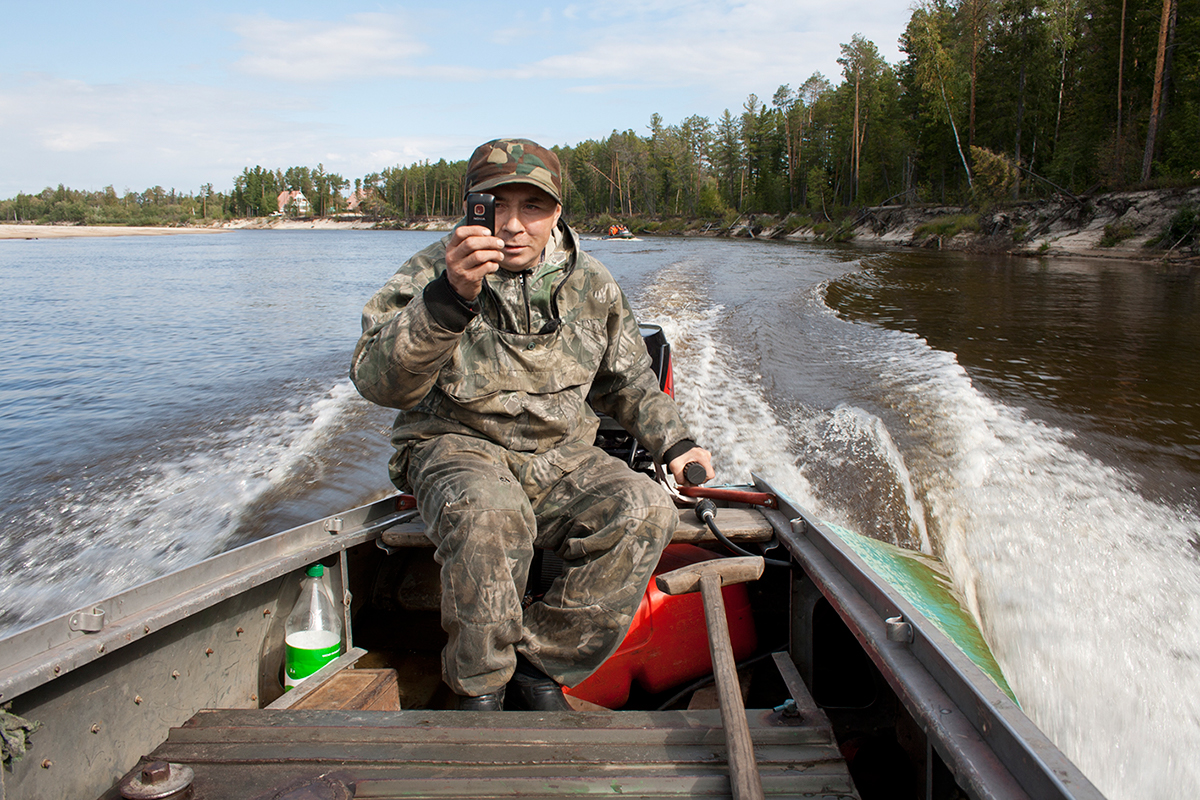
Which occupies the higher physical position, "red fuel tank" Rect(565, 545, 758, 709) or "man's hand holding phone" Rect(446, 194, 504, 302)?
"man's hand holding phone" Rect(446, 194, 504, 302)

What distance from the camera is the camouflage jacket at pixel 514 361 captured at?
234 cm

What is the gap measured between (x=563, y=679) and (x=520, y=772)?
21.2 inches

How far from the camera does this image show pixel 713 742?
1884mm

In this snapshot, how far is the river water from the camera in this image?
149 inches

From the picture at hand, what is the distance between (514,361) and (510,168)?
643 millimetres

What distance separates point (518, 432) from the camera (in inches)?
104

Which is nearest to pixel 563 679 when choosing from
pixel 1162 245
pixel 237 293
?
pixel 237 293

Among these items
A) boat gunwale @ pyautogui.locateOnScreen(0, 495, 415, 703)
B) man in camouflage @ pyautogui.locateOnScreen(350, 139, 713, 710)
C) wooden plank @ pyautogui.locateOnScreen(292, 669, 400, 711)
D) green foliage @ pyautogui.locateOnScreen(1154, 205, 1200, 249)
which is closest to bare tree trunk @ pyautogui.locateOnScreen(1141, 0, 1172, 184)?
green foliage @ pyautogui.locateOnScreen(1154, 205, 1200, 249)

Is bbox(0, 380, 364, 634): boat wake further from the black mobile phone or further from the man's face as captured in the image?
the black mobile phone

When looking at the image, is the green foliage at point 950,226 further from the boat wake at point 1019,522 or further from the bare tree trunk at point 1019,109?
the boat wake at point 1019,522

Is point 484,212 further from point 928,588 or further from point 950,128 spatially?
point 950,128

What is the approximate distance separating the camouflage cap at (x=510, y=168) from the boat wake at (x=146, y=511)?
3391 mm

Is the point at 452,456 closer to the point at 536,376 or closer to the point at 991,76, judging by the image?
the point at 536,376

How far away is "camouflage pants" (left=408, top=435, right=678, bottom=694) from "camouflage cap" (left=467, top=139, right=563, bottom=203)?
866mm
